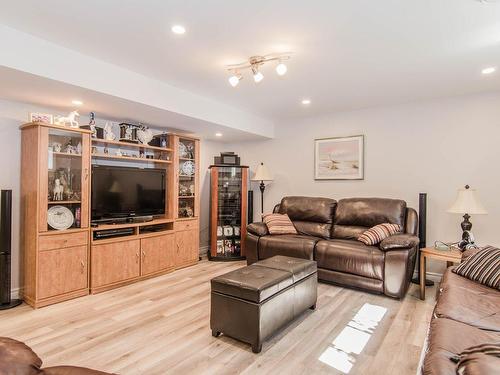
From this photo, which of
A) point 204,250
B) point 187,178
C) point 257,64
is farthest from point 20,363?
point 204,250

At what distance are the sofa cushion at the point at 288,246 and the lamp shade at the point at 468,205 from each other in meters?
1.62

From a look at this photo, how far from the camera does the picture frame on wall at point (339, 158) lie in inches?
182

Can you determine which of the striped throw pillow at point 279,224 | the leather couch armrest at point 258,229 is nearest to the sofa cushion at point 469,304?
the striped throw pillow at point 279,224

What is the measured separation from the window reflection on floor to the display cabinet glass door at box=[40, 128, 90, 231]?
2.84m

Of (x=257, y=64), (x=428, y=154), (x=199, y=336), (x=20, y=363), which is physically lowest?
(x=199, y=336)

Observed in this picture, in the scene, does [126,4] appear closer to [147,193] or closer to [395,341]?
[147,193]

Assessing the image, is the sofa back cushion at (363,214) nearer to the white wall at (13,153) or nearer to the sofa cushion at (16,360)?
the sofa cushion at (16,360)

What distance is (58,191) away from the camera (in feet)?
10.9

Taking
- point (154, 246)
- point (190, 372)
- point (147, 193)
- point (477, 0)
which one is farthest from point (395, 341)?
point (147, 193)

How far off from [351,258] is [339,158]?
5.83 ft

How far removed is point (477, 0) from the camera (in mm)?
1869

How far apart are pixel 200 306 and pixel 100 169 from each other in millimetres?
1988

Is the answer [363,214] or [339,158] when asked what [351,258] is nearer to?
[363,214]

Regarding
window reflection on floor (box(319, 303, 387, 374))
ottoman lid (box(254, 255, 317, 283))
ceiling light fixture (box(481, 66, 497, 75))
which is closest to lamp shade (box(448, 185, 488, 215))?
ceiling light fixture (box(481, 66, 497, 75))
